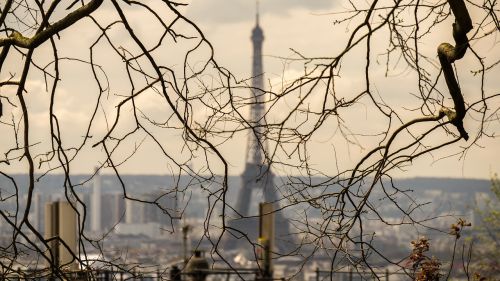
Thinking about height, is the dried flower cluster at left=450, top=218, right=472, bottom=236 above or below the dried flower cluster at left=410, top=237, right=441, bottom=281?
above

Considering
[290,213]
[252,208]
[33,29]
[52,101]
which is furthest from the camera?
[252,208]

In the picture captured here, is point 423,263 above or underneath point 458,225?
underneath

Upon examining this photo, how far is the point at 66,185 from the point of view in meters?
4.34

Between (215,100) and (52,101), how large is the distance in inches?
27.7

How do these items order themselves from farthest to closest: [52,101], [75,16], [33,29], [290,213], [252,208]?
[252,208] < [290,213] < [33,29] < [52,101] < [75,16]

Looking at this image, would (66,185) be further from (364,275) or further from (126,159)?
(364,275)

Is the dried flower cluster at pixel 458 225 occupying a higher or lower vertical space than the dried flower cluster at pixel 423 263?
higher

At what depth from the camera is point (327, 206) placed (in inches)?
176

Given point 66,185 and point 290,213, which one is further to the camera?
point 290,213

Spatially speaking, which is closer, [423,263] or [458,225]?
[423,263]

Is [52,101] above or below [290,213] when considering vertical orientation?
above

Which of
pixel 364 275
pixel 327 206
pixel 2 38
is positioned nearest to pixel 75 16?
pixel 2 38

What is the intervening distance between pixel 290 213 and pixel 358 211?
845 millimetres

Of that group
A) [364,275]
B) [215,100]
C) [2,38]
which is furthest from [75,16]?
[364,275]
